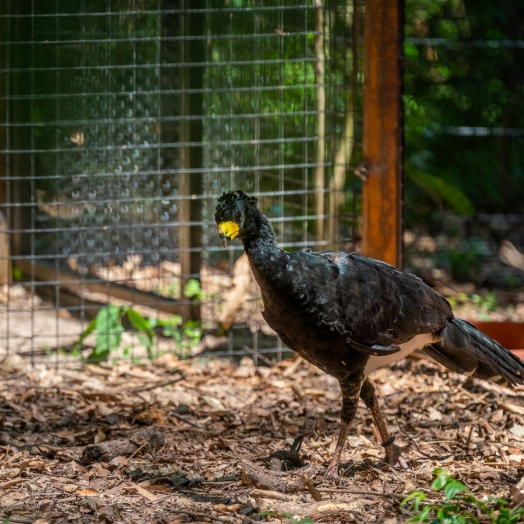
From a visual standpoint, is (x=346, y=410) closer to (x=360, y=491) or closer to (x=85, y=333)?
(x=360, y=491)

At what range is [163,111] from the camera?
6617mm

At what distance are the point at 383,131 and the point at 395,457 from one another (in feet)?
8.29

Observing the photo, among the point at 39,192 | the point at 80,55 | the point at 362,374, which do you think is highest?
the point at 80,55

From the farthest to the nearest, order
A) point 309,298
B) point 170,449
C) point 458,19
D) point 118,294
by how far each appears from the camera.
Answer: point 458,19 < point 118,294 < point 170,449 < point 309,298

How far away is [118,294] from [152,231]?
2.66 ft

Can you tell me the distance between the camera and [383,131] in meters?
6.09

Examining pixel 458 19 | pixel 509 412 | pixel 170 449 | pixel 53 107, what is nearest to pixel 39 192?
pixel 53 107

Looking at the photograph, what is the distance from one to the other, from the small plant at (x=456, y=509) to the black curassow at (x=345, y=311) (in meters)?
0.81

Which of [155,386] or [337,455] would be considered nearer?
[337,455]

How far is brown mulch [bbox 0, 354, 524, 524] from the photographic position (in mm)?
4031

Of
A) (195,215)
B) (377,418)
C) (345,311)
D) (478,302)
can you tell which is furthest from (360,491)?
(478,302)

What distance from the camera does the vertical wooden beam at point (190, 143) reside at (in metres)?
6.50

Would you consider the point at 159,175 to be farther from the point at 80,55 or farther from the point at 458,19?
the point at 458,19

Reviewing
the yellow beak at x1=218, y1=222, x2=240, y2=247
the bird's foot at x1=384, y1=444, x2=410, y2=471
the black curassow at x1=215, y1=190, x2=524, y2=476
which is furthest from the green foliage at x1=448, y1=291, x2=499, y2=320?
the yellow beak at x1=218, y1=222, x2=240, y2=247
